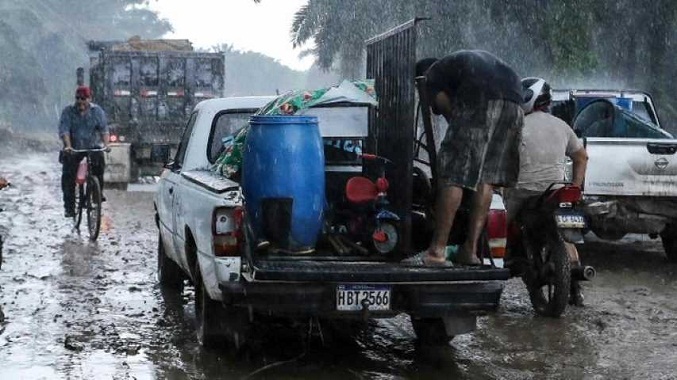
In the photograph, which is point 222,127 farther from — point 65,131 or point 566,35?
point 566,35

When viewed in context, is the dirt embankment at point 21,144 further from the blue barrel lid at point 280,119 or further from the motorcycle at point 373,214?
the blue barrel lid at point 280,119

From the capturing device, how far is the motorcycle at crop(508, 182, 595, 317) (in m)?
7.90

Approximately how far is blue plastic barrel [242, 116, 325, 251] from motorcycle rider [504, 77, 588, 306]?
2570 millimetres

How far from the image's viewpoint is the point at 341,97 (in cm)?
659

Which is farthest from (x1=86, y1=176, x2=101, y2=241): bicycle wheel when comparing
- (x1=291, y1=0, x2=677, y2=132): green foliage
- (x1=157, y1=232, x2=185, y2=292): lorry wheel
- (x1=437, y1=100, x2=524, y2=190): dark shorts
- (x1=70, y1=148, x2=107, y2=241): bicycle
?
(x1=291, y1=0, x2=677, y2=132): green foliage

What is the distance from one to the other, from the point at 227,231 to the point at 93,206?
22.4 ft

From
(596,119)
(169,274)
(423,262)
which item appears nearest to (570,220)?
(423,262)

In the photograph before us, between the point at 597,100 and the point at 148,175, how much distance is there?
13317 mm

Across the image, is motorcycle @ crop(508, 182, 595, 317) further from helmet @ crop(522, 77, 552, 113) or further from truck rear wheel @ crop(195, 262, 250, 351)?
truck rear wheel @ crop(195, 262, 250, 351)

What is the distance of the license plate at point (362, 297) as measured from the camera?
5844mm

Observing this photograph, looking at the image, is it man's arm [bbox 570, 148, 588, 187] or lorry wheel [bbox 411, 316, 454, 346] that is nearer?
lorry wheel [bbox 411, 316, 454, 346]

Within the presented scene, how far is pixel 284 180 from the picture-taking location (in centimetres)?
612

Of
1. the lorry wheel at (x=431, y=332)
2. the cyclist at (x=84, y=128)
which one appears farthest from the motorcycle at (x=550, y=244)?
the cyclist at (x=84, y=128)

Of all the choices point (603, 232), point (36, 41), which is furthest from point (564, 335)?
point (36, 41)
